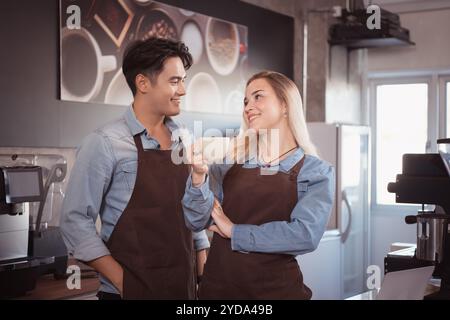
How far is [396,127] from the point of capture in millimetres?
6672

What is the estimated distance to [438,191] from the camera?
268 centimetres

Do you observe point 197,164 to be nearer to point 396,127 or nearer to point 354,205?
point 354,205

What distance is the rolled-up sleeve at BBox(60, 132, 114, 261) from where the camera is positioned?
2.08m

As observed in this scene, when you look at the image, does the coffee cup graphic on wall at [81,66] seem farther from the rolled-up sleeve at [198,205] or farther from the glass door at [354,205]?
the glass door at [354,205]

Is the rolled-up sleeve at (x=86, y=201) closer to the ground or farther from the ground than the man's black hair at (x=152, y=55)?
closer to the ground

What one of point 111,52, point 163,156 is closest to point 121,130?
point 163,156

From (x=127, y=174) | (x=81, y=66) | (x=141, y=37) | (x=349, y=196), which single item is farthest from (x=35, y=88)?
(x=349, y=196)

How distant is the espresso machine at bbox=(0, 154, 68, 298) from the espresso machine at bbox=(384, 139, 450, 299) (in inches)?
61.5

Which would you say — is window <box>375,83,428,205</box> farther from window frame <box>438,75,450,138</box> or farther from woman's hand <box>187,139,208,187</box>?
woman's hand <box>187,139,208,187</box>

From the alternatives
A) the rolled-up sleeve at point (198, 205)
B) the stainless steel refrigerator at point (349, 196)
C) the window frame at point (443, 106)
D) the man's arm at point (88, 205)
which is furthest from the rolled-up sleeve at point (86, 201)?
the window frame at point (443, 106)

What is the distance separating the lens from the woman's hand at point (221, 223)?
6.78ft

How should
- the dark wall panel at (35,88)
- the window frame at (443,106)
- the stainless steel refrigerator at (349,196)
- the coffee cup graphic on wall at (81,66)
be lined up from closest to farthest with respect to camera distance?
the dark wall panel at (35,88), the coffee cup graphic on wall at (81,66), the stainless steel refrigerator at (349,196), the window frame at (443,106)

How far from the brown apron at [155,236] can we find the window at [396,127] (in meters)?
4.65
